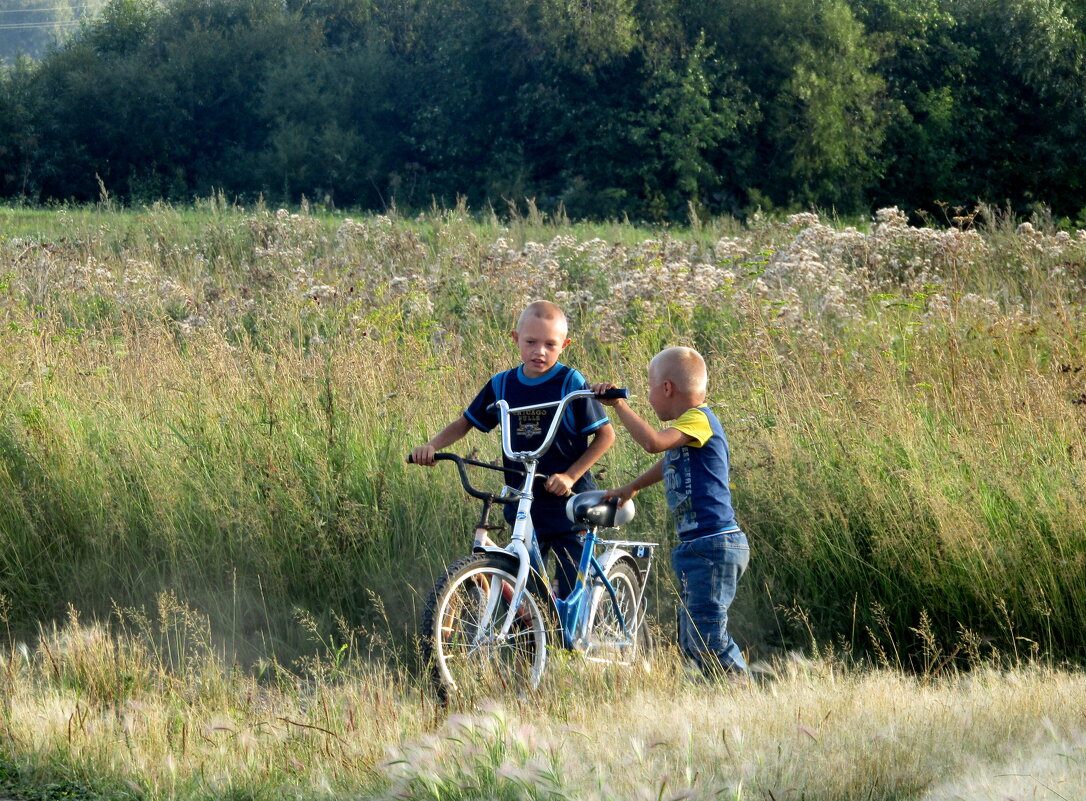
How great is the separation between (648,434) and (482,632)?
1.06 m

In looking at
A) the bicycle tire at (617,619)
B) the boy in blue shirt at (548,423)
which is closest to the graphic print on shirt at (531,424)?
the boy in blue shirt at (548,423)

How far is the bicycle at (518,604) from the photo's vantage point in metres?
4.75

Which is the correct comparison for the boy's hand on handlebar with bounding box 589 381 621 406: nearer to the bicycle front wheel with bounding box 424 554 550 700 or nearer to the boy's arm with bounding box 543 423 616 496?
the boy's arm with bounding box 543 423 616 496

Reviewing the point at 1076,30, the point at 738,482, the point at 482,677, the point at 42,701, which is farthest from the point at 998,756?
the point at 1076,30

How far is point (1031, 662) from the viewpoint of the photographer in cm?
496

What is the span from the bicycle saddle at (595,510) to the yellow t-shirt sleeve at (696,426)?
1.37ft

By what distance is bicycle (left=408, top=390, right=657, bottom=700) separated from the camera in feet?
15.6

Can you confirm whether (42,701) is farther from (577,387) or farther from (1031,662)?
(1031,662)

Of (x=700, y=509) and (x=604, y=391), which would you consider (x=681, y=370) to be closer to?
(x=604, y=391)

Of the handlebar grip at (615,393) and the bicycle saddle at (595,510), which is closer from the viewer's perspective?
the handlebar grip at (615,393)

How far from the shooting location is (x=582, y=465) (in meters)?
5.01

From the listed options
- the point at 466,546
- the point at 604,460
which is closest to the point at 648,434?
the point at 466,546

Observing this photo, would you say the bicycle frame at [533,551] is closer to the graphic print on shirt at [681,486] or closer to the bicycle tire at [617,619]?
the bicycle tire at [617,619]

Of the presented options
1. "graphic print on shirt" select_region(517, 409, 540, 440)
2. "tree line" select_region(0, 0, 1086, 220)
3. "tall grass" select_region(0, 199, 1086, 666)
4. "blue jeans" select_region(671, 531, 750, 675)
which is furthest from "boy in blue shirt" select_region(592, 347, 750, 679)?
"tree line" select_region(0, 0, 1086, 220)
